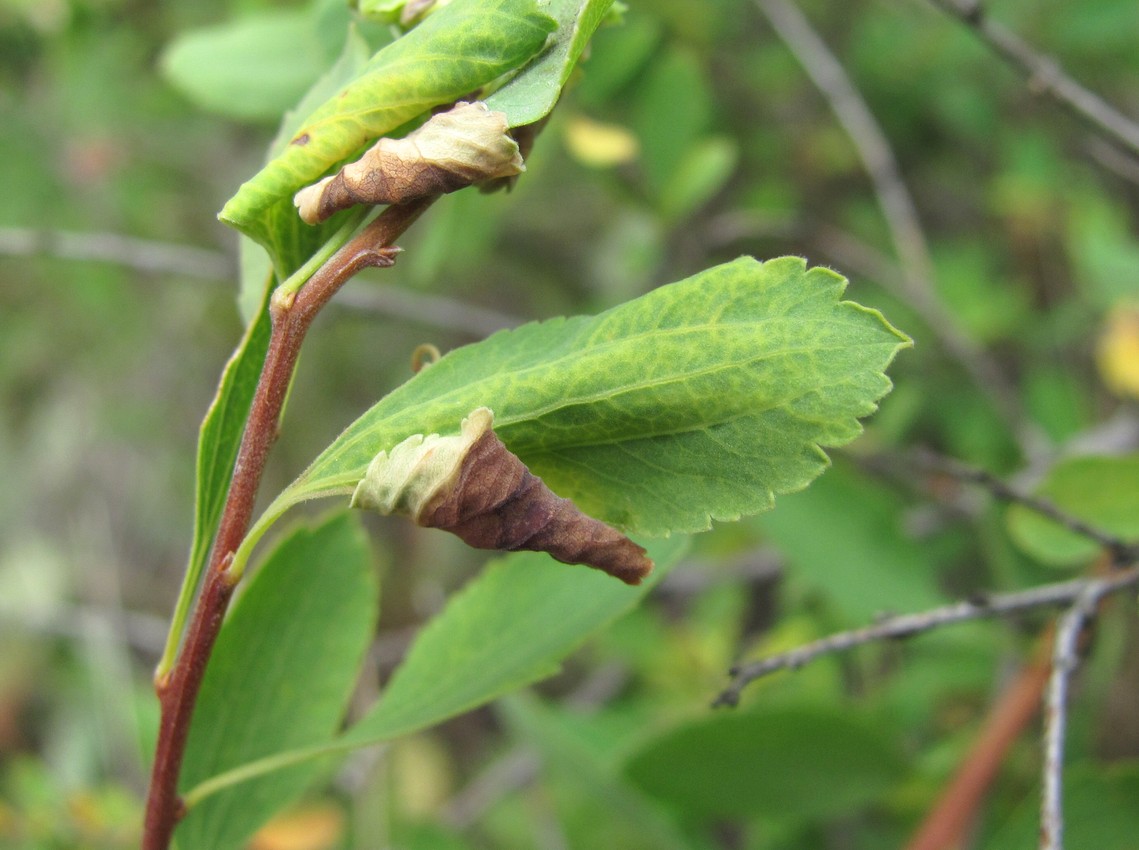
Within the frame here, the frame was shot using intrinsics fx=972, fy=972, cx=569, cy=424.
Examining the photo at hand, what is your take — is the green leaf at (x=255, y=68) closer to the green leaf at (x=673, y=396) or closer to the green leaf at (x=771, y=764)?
the green leaf at (x=673, y=396)

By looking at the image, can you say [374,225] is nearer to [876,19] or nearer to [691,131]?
[691,131]

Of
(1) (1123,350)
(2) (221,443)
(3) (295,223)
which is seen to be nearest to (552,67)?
(3) (295,223)

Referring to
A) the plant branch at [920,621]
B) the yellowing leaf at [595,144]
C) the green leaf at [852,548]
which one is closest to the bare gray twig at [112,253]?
the yellowing leaf at [595,144]

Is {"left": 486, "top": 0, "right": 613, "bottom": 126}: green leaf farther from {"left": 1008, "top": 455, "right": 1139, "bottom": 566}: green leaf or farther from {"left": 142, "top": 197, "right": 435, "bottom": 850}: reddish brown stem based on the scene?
{"left": 1008, "top": 455, "right": 1139, "bottom": 566}: green leaf

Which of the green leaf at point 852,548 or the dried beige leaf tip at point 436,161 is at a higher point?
the dried beige leaf tip at point 436,161

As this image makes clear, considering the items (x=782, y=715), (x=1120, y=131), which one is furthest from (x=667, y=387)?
(x=1120, y=131)

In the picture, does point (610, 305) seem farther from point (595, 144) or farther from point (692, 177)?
point (595, 144)
